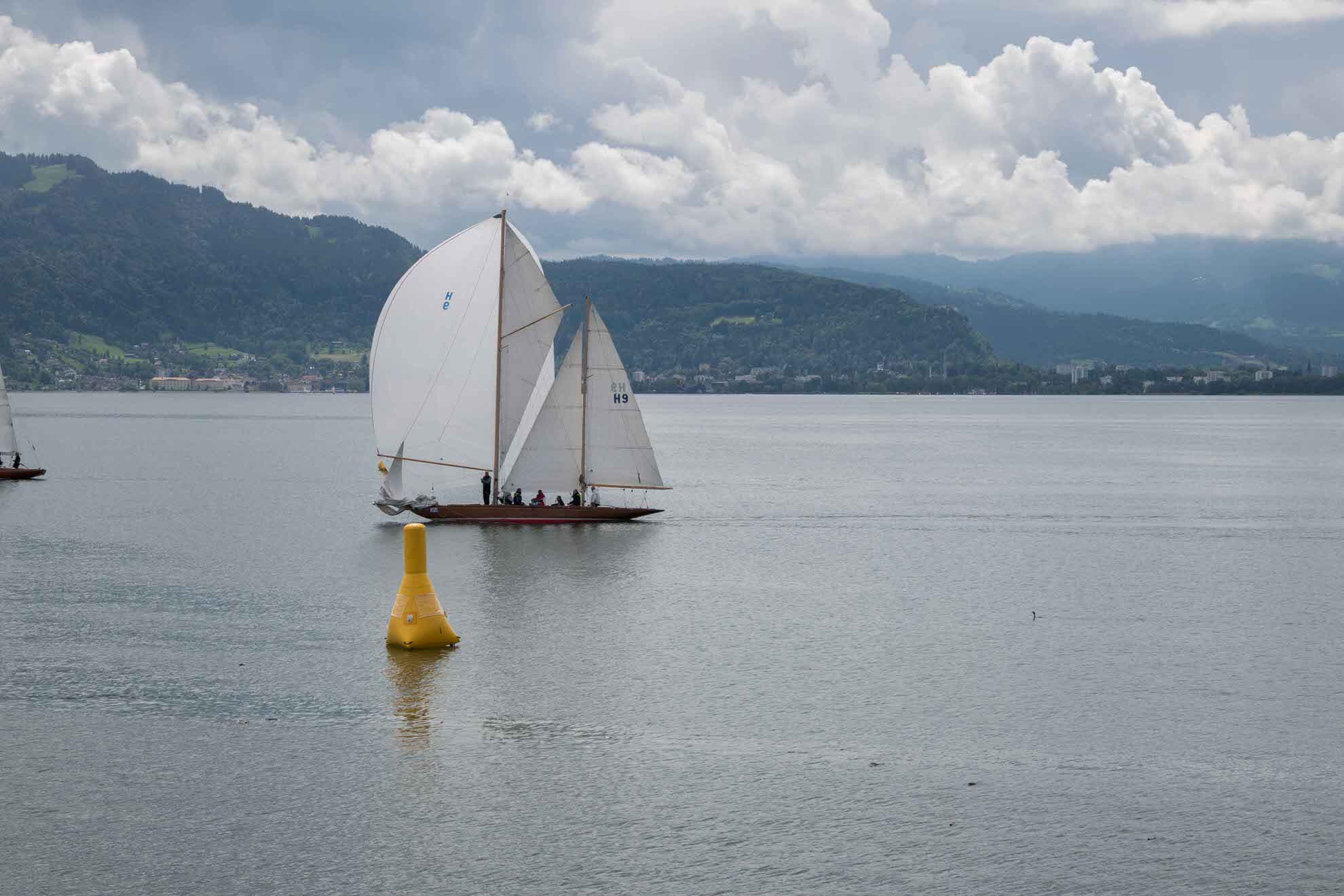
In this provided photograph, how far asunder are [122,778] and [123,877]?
16.3ft

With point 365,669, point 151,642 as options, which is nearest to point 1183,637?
point 365,669

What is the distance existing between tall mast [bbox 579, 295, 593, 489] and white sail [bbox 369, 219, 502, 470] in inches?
188

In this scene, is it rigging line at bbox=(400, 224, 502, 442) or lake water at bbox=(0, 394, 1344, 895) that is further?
rigging line at bbox=(400, 224, 502, 442)

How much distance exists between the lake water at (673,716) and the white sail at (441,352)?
576 centimetres

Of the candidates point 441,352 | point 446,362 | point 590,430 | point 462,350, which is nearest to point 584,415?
point 590,430

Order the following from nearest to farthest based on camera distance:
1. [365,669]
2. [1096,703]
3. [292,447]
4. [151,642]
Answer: [1096,703] → [365,669] → [151,642] → [292,447]

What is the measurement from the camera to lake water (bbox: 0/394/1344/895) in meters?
20.6

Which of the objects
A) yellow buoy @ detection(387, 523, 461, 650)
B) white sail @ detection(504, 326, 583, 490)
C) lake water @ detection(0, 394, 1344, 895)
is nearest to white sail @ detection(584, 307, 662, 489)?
white sail @ detection(504, 326, 583, 490)

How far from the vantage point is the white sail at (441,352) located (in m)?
69.1

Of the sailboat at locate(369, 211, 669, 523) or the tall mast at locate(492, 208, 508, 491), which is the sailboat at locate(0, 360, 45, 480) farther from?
the tall mast at locate(492, 208, 508, 491)

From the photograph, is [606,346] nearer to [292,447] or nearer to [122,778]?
[122,778]

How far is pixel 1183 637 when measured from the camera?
40.2 m

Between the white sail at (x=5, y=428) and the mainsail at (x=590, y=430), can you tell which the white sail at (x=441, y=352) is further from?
the white sail at (x=5, y=428)

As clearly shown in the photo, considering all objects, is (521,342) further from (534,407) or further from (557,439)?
(557,439)
